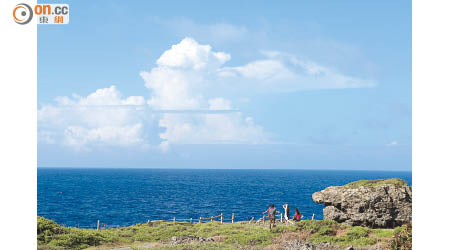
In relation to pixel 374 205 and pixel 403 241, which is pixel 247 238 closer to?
pixel 403 241

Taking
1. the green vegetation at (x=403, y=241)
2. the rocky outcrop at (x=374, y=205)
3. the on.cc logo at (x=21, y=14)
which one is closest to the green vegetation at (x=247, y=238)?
the rocky outcrop at (x=374, y=205)

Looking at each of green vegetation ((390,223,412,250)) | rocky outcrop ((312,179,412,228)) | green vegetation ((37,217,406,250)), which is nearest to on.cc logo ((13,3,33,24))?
green vegetation ((37,217,406,250))

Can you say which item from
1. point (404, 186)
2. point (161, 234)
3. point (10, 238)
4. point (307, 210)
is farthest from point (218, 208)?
point (10, 238)

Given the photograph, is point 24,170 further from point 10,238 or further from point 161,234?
point 161,234

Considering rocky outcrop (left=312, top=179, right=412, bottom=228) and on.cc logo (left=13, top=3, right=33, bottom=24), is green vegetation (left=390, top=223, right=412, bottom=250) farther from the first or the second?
on.cc logo (left=13, top=3, right=33, bottom=24)

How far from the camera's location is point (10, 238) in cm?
1254

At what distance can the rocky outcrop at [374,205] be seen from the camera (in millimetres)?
28422

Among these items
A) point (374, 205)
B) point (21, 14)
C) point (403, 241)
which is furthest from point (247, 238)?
point (21, 14)

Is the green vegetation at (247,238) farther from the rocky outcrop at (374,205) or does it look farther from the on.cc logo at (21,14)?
the on.cc logo at (21,14)

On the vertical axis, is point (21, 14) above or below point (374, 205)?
above

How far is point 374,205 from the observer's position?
28766mm

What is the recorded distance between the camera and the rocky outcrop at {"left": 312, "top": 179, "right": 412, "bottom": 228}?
2842 cm
